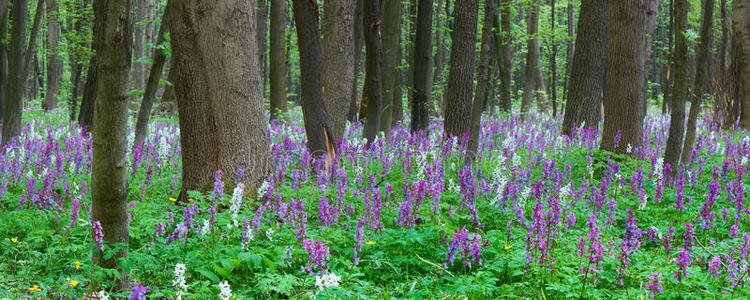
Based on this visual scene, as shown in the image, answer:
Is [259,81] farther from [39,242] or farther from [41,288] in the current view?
[41,288]

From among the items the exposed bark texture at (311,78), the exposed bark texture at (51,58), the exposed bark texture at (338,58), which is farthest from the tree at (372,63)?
the exposed bark texture at (51,58)

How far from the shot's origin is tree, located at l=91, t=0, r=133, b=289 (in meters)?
2.92

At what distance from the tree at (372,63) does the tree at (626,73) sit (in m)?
3.38

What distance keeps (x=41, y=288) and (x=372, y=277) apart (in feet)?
6.76

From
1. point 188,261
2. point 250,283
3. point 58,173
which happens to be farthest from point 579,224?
point 58,173

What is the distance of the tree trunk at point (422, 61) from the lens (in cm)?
961

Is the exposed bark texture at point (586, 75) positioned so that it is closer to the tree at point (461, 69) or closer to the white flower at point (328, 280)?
the tree at point (461, 69)

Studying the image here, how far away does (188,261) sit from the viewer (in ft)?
12.0

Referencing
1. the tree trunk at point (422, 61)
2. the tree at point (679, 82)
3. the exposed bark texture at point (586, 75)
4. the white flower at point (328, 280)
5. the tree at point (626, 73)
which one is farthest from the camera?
the exposed bark texture at point (586, 75)

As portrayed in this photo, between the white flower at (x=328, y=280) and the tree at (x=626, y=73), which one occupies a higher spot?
the tree at (x=626, y=73)

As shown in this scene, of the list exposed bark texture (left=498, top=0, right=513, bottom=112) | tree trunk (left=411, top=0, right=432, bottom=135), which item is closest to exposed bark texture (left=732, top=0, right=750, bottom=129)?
exposed bark texture (left=498, top=0, right=513, bottom=112)

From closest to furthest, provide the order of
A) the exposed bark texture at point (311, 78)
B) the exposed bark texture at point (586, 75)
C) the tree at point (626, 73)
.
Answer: the exposed bark texture at point (311, 78), the tree at point (626, 73), the exposed bark texture at point (586, 75)

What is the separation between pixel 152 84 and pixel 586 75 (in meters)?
7.92

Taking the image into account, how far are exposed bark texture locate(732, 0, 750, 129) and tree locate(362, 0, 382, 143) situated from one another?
28.8 feet
